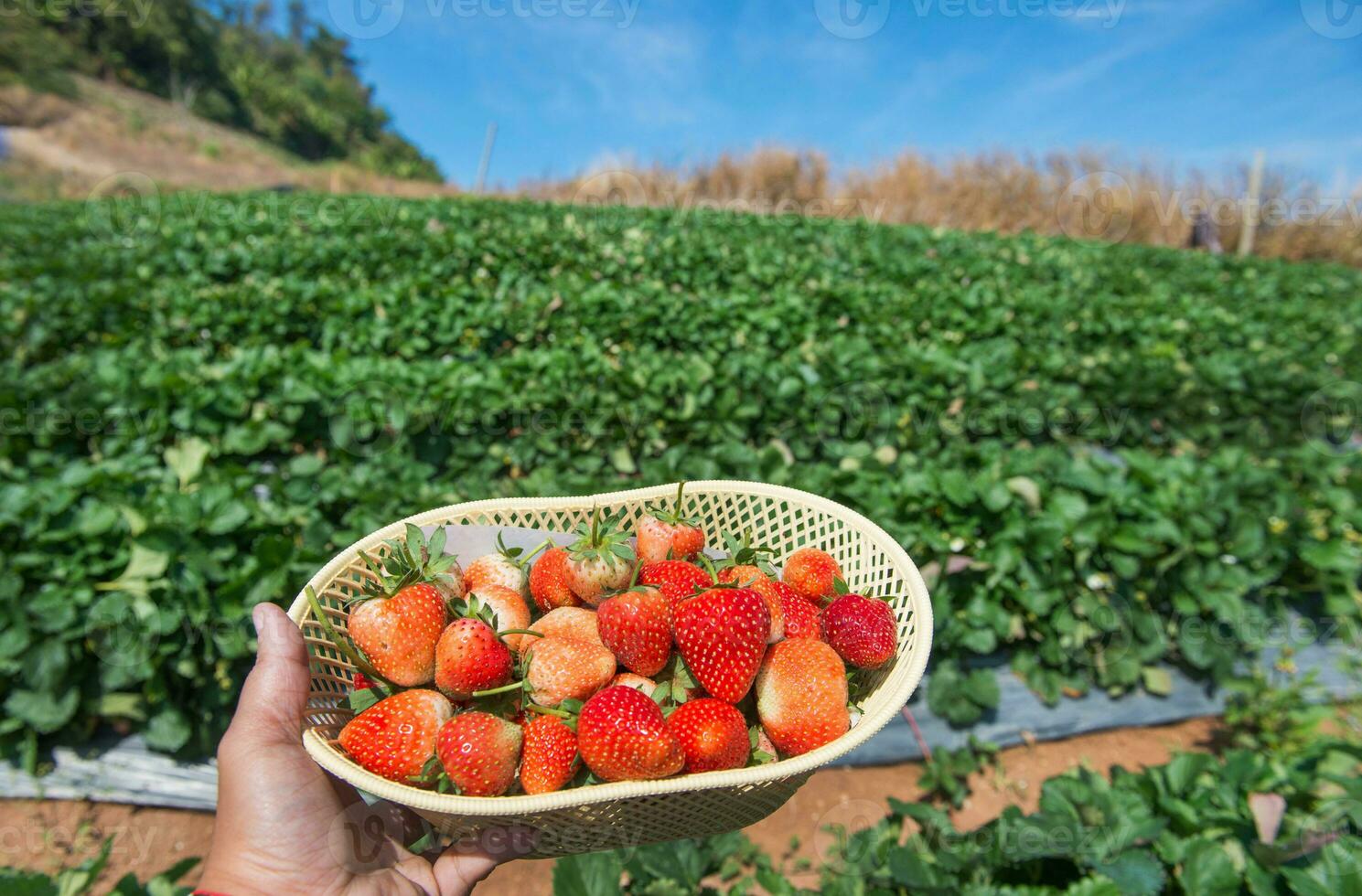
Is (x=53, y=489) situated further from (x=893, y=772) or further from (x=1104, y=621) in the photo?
(x=1104, y=621)

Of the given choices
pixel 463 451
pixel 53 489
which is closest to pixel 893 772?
pixel 463 451

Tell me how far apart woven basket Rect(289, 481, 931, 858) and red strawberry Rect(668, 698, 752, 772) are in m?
0.04

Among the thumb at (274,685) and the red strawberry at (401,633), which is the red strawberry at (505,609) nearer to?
the red strawberry at (401,633)

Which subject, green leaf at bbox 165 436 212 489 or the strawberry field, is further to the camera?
green leaf at bbox 165 436 212 489

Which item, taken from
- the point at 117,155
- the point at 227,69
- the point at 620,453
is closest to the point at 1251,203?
the point at 620,453

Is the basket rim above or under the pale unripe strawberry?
under

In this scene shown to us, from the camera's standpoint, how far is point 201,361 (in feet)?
10.3

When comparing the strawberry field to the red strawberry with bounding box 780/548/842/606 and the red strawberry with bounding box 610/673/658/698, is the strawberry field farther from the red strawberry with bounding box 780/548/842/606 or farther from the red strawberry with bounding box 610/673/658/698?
the red strawberry with bounding box 610/673/658/698

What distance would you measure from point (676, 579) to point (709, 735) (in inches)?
11.1

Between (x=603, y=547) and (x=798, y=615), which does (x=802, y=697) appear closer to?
(x=798, y=615)

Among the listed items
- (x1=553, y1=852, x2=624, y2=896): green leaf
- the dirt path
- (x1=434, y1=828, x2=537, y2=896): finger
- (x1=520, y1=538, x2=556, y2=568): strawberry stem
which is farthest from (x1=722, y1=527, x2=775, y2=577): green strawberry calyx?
the dirt path

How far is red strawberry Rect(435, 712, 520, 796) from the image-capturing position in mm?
1037

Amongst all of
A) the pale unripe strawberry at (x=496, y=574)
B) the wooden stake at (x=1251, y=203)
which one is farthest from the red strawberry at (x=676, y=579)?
the wooden stake at (x=1251, y=203)

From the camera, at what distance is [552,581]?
1.34 metres
